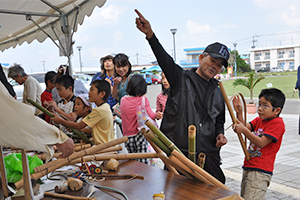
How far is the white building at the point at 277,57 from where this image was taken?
60.6 m

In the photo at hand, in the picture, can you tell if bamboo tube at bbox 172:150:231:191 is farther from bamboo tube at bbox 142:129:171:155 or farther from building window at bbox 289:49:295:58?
building window at bbox 289:49:295:58

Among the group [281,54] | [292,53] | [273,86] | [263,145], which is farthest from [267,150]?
[281,54]

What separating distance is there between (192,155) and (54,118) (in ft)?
4.68

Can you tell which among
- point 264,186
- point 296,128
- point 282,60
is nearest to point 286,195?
point 264,186

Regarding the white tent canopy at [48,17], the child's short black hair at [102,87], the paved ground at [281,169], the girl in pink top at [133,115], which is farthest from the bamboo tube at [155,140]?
the white tent canopy at [48,17]

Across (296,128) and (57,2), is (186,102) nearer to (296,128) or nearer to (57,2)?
(57,2)

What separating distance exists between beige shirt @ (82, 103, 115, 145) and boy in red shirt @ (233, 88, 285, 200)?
3.56ft

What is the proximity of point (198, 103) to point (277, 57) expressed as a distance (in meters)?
68.4

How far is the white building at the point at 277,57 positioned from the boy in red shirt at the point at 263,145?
2415 inches

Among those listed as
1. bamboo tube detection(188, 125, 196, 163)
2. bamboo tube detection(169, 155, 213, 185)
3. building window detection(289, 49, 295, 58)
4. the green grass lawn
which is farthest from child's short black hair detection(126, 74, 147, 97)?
building window detection(289, 49, 295, 58)

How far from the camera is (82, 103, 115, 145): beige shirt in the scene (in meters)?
2.61

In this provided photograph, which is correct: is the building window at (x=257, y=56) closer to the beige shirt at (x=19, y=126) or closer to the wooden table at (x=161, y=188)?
the wooden table at (x=161, y=188)

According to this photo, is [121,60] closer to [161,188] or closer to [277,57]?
[161,188]

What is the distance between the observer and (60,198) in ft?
4.81
